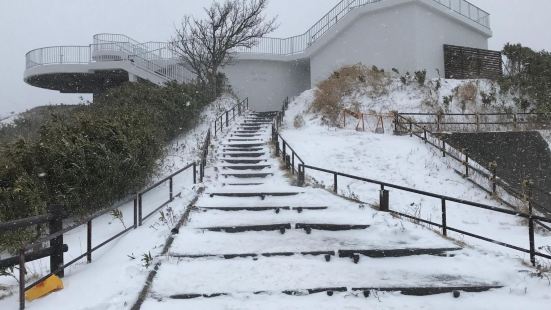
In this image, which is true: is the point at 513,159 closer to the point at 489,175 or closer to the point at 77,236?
the point at 489,175

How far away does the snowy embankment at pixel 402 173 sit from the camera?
10.9 metres

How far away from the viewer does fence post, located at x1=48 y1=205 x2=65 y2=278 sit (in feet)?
17.2

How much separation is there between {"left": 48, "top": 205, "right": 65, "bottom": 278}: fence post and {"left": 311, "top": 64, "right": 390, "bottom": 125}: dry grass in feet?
50.6

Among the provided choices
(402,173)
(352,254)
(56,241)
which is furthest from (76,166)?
(402,173)

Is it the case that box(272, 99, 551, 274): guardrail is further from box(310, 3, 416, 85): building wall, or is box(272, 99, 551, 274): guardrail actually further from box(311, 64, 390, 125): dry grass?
box(310, 3, 416, 85): building wall

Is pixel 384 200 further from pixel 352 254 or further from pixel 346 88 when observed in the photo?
pixel 346 88

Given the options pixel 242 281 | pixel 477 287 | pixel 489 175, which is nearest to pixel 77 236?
pixel 242 281

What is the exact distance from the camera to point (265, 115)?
24.0 meters

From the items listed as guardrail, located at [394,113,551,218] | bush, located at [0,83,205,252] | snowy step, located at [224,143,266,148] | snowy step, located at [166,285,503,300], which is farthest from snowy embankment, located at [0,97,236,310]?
guardrail, located at [394,113,551,218]

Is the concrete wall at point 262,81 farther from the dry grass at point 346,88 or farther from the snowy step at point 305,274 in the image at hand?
the snowy step at point 305,274

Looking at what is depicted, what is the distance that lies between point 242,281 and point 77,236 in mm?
5586

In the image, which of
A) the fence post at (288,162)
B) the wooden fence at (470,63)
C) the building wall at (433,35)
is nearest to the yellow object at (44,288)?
the fence post at (288,162)

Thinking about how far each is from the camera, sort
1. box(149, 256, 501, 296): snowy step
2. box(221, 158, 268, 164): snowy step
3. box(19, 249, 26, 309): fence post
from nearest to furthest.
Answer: box(19, 249, 26, 309): fence post, box(149, 256, 501, 296): snowy step, box(221, 158, 268, 164): snowy step

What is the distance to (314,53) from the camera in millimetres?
27125
